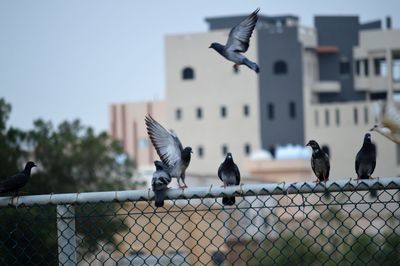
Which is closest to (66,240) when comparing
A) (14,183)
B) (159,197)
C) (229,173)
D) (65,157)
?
(159,197)

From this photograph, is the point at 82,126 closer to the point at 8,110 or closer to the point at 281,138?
the point at 8,110

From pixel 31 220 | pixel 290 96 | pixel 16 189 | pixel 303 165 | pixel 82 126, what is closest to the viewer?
pixel 31 220

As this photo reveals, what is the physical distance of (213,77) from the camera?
371 ft

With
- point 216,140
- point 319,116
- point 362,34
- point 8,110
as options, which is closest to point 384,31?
point 362,34

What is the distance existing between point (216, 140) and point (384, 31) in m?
16.2

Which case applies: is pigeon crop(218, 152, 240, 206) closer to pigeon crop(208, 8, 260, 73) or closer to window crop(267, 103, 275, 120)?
pigeon crop(208, 8, 260, 73)

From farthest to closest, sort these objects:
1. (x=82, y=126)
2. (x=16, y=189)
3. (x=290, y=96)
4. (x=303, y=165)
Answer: (x=290, y=96), (x=303, y=165), (x=82, y=126), (x=16, y=189)

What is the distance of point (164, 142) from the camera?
27.5 feet

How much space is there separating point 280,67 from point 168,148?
9878cm

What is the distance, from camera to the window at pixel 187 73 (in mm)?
111537

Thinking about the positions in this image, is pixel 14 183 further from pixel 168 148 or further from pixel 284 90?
pixel 284 90

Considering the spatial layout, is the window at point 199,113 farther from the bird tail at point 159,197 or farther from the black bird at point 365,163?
the bird tail at point 159,197

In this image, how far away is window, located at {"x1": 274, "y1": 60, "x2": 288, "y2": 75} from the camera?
10606cm

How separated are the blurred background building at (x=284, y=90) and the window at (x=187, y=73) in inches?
3.2
